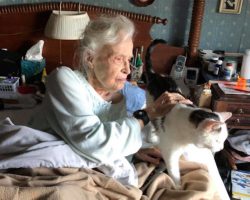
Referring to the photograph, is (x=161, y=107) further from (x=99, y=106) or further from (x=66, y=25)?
(x=66, y=25)

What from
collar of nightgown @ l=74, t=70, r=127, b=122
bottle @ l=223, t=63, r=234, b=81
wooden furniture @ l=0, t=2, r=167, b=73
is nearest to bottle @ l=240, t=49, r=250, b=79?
bottle @ l=223, t=63, r=234, b=81

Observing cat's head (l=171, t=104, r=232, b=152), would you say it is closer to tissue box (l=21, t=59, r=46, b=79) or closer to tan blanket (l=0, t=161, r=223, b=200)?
tan blanket (l=0, t=161, r=223, b=200)

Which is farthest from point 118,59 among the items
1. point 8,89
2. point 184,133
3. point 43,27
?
point 43,27

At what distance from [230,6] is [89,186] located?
1.74 metres

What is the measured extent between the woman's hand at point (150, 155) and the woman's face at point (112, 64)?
293 mm

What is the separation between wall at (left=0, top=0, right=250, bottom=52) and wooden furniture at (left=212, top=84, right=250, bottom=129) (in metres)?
0.62

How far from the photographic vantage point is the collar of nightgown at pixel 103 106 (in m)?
1.16

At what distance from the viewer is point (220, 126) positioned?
44.7 inches

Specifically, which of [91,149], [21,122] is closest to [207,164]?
[91,149]

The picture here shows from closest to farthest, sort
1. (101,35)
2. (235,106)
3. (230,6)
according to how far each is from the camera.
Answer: (101,35) < (235,106) < (230,6)

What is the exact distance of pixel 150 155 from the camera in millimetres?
1320

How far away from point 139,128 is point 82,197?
279 mm

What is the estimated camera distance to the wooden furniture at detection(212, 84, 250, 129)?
72.7 inches

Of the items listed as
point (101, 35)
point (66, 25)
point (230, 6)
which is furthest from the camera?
point (230, 6)
